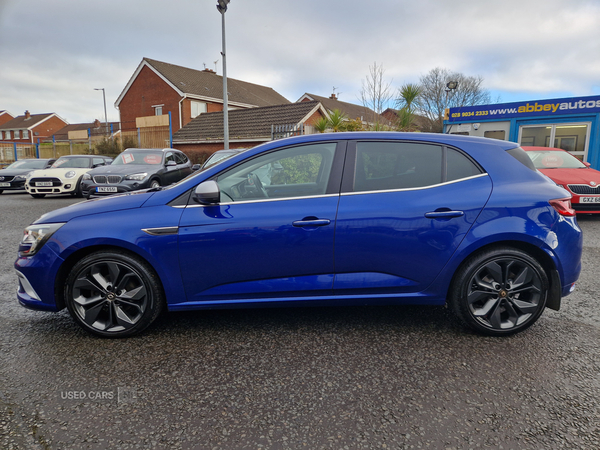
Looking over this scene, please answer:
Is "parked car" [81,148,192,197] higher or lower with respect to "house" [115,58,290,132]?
lower

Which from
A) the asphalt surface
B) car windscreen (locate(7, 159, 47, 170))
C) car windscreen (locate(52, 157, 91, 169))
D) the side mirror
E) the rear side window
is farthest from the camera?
car windscreen (locate(7, 159, 47, 170))

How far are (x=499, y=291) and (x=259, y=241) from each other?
1.85 metres

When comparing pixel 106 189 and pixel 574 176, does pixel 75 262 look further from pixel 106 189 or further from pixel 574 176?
pixel 574 176

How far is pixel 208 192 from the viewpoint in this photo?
2939mm

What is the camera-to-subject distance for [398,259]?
3035mm

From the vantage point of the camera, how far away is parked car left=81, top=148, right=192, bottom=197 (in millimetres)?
10781

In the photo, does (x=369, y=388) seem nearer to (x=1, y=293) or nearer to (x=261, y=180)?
(x=261, y=180)

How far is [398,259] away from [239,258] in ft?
3.80

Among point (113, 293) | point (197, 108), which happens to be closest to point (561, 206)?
point (113, 293)

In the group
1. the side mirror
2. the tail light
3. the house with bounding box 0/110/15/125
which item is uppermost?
the house with bounding box 0/110/15/125

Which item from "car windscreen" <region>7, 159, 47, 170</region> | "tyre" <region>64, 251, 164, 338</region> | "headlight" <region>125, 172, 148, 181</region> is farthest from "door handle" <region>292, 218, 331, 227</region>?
"car windscreen" <region>7, 159, 47, 170</region>

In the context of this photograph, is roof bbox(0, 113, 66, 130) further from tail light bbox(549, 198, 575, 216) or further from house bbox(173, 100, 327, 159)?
tail light bbox(549, 198, 575, 216)

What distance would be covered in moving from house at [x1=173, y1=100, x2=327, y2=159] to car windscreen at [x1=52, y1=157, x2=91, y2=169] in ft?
31.0

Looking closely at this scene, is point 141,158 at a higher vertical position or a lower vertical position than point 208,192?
higher
